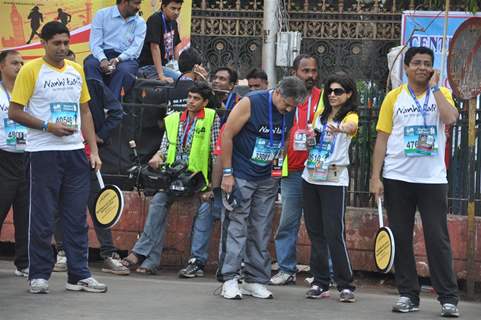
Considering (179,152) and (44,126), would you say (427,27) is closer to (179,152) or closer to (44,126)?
(179,152)

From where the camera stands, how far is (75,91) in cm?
934

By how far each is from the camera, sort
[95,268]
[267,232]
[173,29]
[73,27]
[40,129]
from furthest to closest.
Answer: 1. [73,27]
2. [173,29]
3. [95,268]
4. [267,232]
5. [40,129]

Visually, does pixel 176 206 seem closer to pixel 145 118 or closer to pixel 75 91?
pixel 145 118

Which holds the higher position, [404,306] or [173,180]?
[173,180]

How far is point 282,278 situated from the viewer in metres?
10.6

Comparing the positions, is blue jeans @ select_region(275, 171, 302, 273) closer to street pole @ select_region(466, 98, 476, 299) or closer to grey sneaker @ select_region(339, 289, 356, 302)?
grey sneaker @ select_region(339, 289, 356, 302)

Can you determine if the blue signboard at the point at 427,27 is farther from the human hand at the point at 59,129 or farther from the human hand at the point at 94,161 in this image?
the human hand at the point at 59,129

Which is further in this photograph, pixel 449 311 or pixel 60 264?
pixel 60 264

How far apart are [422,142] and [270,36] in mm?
8617

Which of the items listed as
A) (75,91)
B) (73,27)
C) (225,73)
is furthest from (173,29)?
(75,91)

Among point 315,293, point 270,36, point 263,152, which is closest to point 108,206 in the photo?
point 263,152

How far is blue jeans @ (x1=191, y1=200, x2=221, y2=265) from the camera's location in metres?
10.9

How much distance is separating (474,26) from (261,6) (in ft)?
25.3

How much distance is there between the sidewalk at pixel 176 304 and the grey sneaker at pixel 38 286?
0.07 meters
